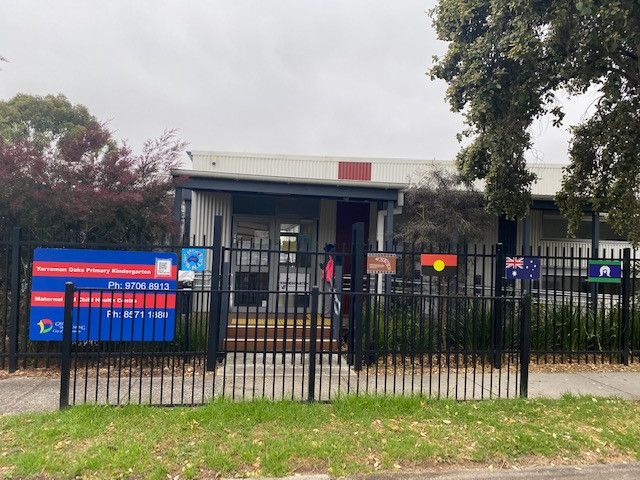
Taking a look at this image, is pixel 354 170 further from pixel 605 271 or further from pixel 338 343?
pixel 338 343

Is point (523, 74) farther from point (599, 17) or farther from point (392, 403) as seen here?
point (392, 403)

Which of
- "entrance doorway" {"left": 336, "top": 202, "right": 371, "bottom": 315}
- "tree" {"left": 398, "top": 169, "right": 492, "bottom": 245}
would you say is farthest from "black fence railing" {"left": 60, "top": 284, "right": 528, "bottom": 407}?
"entrance doorway" {"left": 336, "top": 202, "right": 371, "bottom": 315}

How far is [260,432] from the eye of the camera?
438 centimetres

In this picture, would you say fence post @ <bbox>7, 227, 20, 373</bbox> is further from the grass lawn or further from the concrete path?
the concrete path

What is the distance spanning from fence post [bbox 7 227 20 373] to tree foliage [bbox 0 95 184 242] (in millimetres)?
397

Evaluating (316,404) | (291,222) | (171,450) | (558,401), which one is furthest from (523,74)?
(291,222)

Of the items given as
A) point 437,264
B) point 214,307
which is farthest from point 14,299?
A: point 437,264

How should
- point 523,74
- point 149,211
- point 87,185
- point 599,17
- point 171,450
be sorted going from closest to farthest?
point 171,450, point 599,17, point 523,74, point 87,185, point 149,211

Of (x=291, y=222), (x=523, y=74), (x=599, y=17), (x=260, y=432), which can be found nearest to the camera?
(x=260, y=432)

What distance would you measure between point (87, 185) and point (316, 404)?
4.79 metres

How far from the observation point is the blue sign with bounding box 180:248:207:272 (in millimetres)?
7336

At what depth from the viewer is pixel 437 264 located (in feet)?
24.3

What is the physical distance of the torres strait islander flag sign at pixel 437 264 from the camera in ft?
24.2

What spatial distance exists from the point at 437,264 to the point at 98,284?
515 cm
